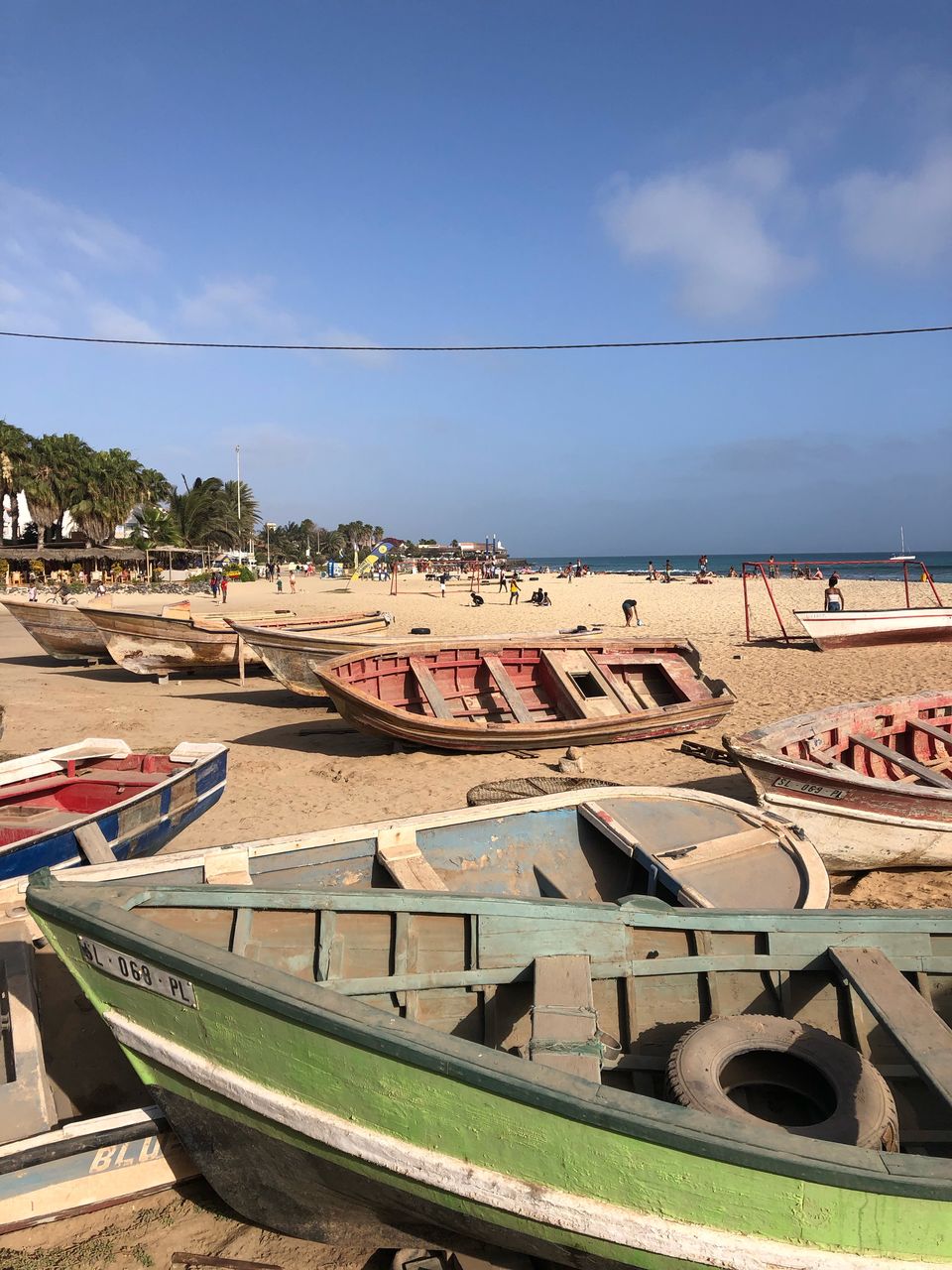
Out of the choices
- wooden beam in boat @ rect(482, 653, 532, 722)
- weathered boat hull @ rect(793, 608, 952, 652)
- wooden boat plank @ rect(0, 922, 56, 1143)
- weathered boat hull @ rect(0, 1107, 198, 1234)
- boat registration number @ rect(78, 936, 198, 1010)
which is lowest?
weathered boat hull @ rect(0, 1107, 198, 1234)

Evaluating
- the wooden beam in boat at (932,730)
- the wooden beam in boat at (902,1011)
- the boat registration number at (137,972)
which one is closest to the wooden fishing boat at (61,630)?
the boat registration number at (137,972)

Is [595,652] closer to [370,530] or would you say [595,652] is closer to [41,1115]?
[41,1115]

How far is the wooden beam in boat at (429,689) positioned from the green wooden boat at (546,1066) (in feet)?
20.7

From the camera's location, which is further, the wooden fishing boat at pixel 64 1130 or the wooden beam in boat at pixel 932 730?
the wooden beam in boat at pixel 932 730

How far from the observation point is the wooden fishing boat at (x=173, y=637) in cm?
1619

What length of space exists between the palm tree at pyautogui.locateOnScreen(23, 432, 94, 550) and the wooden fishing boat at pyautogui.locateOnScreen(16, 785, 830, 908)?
48615 mm

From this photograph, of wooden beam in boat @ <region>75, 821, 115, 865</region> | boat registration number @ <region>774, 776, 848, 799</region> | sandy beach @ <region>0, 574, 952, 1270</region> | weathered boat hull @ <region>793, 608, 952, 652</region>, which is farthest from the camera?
weathered boat hull @ <region>793, 608, 952, 652</region>

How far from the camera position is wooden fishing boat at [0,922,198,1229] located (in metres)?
3.21

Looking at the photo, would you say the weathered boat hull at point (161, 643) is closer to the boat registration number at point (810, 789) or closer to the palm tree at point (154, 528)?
the boat registration number at point (810, 789)

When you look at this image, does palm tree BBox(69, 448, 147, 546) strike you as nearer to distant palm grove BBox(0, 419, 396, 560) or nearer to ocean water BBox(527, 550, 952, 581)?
distant palm grove BBox(0, 419, 396, 560)

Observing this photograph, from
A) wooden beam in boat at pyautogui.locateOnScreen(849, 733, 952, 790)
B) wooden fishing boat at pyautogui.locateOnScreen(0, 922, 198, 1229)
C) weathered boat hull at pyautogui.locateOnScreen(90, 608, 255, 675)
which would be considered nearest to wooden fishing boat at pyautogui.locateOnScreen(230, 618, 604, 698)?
weathered boat hull at pyautogui.locateOnScreen(90, 608, 255, 675)

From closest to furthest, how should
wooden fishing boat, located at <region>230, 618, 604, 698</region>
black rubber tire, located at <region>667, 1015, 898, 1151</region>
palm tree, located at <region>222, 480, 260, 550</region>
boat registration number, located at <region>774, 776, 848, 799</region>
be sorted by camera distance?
black rubber tire, located at <region>667, 1015, 898, 1151</region>
boat registration number, located at <region>774, 776, 848, 799</region>
wooden fishing boat, located at <region>230, 618, 604, 698</region>
palm tree, located at <region>222, 480, 260, 550</region>

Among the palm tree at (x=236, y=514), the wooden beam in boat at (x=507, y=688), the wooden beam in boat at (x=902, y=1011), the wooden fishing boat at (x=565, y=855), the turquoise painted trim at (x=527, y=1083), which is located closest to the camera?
the turquoise painted trim at (x=527, y=1083)

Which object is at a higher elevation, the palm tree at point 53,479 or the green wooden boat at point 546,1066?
the palm tree at point 53,479
